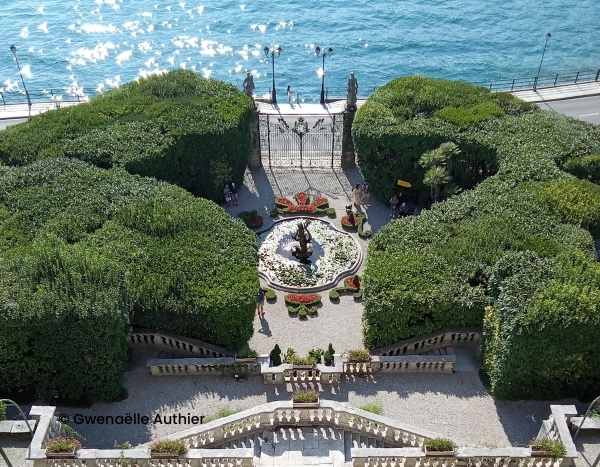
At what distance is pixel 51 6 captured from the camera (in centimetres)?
10550

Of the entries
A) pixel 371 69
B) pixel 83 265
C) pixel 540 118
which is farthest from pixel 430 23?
pixel 83 265

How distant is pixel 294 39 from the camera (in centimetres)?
9338

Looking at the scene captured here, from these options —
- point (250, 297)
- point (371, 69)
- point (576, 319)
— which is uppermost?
point (576, 319)

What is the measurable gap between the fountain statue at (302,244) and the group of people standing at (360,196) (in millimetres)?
7361

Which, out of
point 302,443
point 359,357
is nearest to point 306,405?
point 302,443

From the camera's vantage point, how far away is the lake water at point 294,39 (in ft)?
279

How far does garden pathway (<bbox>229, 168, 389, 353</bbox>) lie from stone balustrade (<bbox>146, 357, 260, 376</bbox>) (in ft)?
10.5

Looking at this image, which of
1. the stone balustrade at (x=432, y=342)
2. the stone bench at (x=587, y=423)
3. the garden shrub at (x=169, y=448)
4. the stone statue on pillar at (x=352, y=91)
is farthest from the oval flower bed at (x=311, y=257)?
the stone bench at (x=587, y=423)

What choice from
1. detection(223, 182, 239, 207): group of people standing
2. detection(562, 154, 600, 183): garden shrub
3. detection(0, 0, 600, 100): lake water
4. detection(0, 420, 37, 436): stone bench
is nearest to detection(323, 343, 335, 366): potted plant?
detection(0, 420, 37, 436): stone bench

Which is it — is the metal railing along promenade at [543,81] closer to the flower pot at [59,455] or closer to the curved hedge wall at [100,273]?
the curved hedge wall at [100,273]

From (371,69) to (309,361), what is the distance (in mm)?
64791

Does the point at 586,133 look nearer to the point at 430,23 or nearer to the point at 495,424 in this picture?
the point at 495,424

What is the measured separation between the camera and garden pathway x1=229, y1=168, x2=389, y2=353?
34.5 metres

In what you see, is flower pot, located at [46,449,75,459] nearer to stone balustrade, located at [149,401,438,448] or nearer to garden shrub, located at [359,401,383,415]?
stone balustrade, located at [149,401,438,448]
